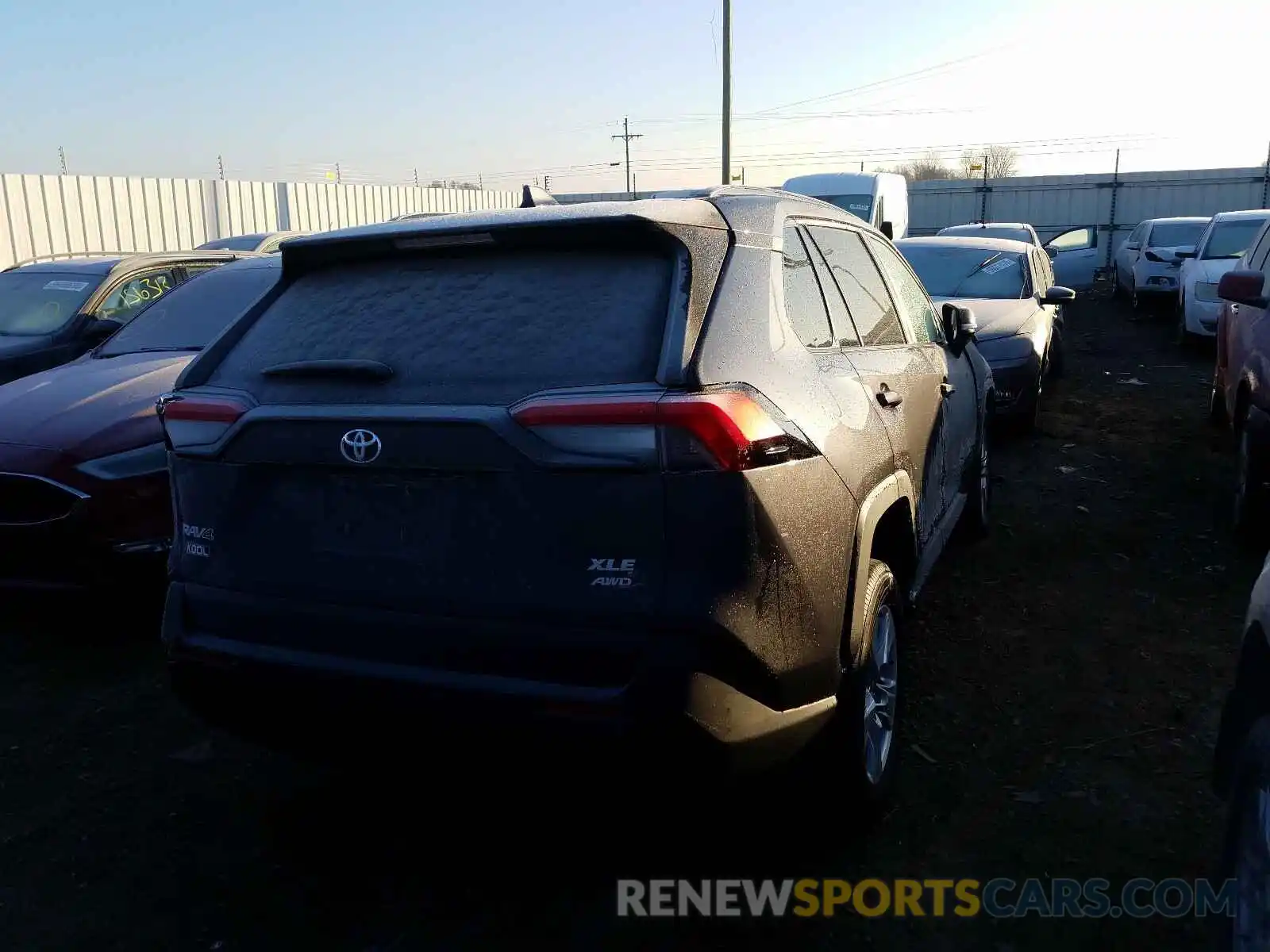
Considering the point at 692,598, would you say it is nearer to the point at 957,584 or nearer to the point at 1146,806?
the point at 1146,806

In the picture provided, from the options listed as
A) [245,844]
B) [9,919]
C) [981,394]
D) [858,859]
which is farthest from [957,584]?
[9,919]

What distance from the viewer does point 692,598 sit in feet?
7.20

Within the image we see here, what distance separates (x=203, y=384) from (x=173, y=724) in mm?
1717

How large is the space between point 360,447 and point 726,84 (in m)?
23.8

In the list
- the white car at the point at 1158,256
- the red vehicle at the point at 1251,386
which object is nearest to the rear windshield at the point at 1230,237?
the white car at the point at 1158,256

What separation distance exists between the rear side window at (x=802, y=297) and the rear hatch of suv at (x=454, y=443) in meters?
0.36

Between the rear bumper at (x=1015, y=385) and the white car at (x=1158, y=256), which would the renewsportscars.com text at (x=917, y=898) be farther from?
the white car at (x=1158, y=256)

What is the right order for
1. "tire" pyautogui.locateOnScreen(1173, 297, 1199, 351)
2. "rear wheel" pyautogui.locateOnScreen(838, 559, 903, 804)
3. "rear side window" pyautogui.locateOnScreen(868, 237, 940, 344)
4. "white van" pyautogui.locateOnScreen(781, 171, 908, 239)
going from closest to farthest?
1. "rear wheel" pyautogui.locateOnScreen(838, 559, 903, 804)
2. "rear side window" pyautogui.locateOnScreen(868, 237, 940, 344)
3. "tire" pyautogui.locateOnScreen(1173, 297, 1199, 351)
4. "white van" pyautogui.locateOnScreen(781, 171, 908, 239)

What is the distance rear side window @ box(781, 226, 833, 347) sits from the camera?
2.83 metres

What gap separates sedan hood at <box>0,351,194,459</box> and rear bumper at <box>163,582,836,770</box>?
214 centimetres

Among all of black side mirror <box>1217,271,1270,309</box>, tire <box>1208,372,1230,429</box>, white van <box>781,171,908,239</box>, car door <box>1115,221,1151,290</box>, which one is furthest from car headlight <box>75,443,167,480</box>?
car door <box>1115,221,1151,290</box>

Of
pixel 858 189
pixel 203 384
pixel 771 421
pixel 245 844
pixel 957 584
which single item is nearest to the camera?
pixel 771 421

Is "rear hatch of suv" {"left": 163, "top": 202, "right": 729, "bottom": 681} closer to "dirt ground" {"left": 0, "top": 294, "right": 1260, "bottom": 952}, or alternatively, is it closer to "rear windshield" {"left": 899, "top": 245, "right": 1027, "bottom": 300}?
"dirt ground" {"left": 0, "top": 294, "right": 1260, "bottom": 952}

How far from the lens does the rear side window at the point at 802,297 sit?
111 inches
